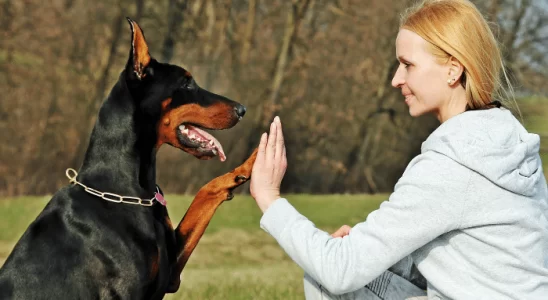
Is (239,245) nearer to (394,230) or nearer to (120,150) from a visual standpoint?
(120,150)

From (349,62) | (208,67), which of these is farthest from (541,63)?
(208,67)

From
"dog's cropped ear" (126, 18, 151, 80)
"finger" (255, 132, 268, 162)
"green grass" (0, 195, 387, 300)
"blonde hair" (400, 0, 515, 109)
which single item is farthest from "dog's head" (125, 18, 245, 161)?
"green grass" (0, 195, 387, 300)

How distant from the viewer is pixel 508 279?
78.5 inches

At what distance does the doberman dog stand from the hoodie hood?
78 cm

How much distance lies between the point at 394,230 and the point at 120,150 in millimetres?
1150

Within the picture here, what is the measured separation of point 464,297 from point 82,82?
7801 mm

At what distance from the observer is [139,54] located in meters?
2.62

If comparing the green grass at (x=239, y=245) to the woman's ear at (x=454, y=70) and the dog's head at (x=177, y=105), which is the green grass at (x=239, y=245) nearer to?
the dog's head at (x=177, y=105)

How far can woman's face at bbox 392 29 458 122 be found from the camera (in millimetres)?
2035

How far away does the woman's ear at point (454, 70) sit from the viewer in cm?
202

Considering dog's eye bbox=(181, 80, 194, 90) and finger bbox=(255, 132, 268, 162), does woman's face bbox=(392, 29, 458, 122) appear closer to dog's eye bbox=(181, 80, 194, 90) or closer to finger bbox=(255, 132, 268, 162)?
finger bbox=(255, 132, 268, 162)

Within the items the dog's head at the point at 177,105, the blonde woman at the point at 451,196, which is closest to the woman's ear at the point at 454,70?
the blonde woman at the point at 451,196

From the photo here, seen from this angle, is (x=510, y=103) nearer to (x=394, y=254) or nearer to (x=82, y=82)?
(x=394, y=254)

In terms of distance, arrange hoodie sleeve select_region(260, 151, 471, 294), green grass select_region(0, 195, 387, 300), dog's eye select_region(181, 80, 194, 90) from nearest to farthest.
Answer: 1. hoodie sleeve select_region(260, 151, 471, 294)
2. dog's eye select_region(181, 80, 194, 90)
3. green grass select_region(0, 195, 387, 300)
